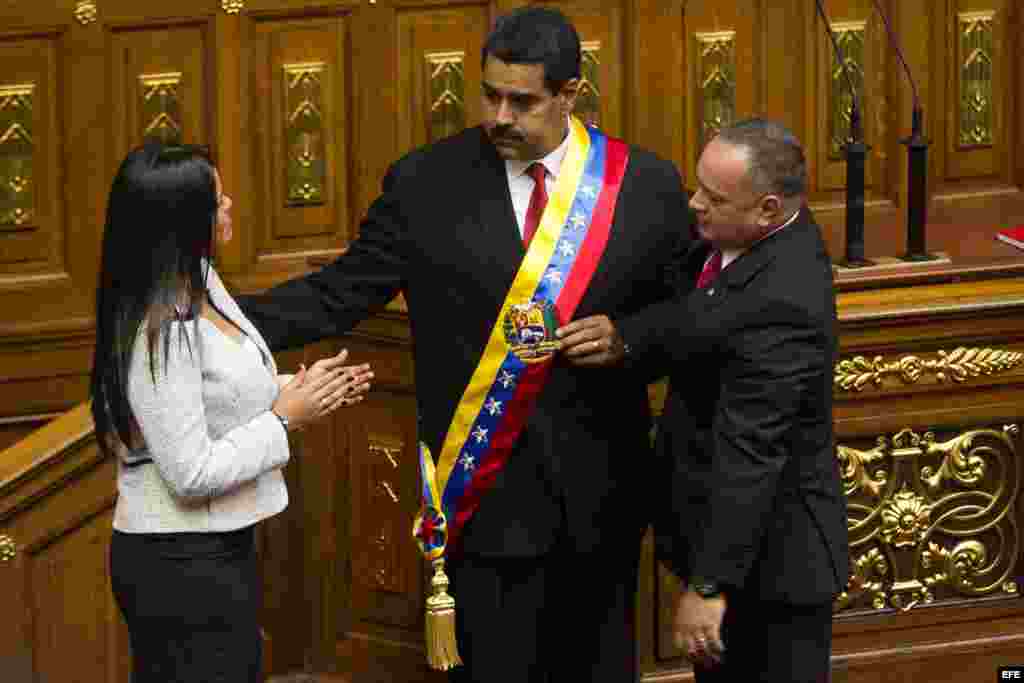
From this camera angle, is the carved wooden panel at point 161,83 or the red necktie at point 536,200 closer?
the red necktie at point 536,200

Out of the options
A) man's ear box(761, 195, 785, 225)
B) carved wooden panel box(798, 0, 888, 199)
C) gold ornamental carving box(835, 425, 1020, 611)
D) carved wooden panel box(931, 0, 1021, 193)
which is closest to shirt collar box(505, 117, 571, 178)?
man's ear box(761, 195, 785, 225)

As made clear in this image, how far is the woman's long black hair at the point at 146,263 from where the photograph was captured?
3693 mm

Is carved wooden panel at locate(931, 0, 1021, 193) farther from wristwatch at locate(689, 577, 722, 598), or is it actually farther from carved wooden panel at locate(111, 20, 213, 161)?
wristwatch at locate(689, 577, 722, 598)

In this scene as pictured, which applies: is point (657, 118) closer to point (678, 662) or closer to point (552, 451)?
point (678, 662)

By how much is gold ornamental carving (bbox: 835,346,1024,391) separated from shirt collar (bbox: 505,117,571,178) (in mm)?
937

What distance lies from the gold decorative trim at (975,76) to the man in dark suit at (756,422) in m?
2.86

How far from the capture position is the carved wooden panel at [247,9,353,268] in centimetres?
612

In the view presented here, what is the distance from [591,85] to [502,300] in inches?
90.5

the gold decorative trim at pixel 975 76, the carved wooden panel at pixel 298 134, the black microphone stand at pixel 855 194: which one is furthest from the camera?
the gold decorative trim at pixel 975 76

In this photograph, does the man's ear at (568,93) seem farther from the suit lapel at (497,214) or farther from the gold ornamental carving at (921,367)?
the gold ornamental carving at (921,367)

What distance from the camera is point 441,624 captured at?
4.21 meters

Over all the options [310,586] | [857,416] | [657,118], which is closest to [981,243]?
[657,118]

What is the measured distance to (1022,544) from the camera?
5.02 metres

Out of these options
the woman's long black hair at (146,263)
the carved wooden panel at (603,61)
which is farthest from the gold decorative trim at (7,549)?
the carved wooden panel at (603,61)
